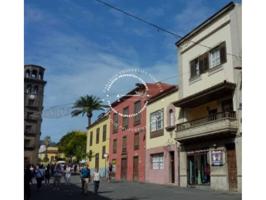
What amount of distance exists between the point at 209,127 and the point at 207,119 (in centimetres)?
143

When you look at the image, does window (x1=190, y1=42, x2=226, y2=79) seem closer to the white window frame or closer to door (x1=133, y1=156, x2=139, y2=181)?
the white window frame

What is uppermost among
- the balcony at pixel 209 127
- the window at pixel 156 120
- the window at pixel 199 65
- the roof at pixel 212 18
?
the roof at pixel 212 18

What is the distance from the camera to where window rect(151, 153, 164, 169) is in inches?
1120

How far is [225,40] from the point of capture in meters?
21.5

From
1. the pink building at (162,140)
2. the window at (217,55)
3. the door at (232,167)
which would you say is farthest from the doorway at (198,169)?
the window at (217,55)

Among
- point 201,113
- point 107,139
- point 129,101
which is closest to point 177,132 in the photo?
point 201,113

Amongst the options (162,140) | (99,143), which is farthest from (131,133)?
(99,143)

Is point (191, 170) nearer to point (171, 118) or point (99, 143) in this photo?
point (171, 118)

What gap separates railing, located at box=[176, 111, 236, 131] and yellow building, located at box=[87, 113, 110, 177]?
18.4 meters

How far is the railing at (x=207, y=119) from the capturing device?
20.2m

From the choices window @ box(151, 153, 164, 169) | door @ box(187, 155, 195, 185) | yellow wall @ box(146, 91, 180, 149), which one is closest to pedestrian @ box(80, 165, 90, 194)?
door @ box(187, 155, 195, 185)

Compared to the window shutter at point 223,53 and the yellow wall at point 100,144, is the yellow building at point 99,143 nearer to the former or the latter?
the yellow wall at point 100,144

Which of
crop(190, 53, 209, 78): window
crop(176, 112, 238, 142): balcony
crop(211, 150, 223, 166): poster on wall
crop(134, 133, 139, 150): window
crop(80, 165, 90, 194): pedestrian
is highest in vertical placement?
crop(190, 53, 209, 78): window

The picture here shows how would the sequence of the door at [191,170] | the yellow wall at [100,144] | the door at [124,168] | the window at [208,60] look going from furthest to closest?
1. the yellow wall at [100,144]
2. the door at [124,168]
3. the door at [191,170]
4. the window at [208,60]
